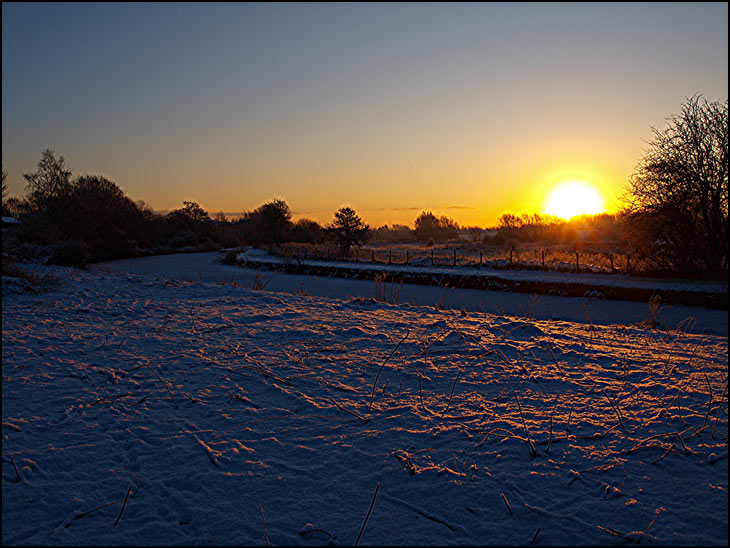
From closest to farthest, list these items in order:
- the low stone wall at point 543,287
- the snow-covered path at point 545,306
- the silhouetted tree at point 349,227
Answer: the snow-covered path at point 545,306, the low stone wall at point 543,287, the silhouetted tree at point 349,227

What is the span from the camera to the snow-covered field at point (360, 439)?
2018 millimetres

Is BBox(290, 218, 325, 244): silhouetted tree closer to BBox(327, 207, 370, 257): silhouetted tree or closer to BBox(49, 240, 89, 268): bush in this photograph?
BBox(327, 207, 370, 257): silhouetted tree

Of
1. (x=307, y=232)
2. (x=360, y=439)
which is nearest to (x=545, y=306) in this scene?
(x=360, y=439)

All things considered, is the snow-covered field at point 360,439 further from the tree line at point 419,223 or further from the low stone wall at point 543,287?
the tree line at point 419,223

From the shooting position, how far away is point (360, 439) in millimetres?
2801

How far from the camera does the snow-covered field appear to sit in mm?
2018

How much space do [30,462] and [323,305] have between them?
18.0 feet

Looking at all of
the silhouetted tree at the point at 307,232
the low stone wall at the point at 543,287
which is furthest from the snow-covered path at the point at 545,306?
the silhouetted tree at the point at 307,232

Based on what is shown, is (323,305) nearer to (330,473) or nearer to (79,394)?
(79,394)

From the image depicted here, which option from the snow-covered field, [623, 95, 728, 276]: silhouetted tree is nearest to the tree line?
[623, 95, 728, 276]: silhouetted tree

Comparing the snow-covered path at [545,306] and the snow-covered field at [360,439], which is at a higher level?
the snow-covered field at [360,439]

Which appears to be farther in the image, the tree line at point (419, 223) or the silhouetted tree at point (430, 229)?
the silhouetted tree at point (430, 229)

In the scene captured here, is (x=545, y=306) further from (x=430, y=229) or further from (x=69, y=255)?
(x=430, y=229)

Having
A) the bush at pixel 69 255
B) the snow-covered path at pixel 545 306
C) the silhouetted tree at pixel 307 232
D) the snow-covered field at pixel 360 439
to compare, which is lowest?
the snow-covered path at pixel 545 306
